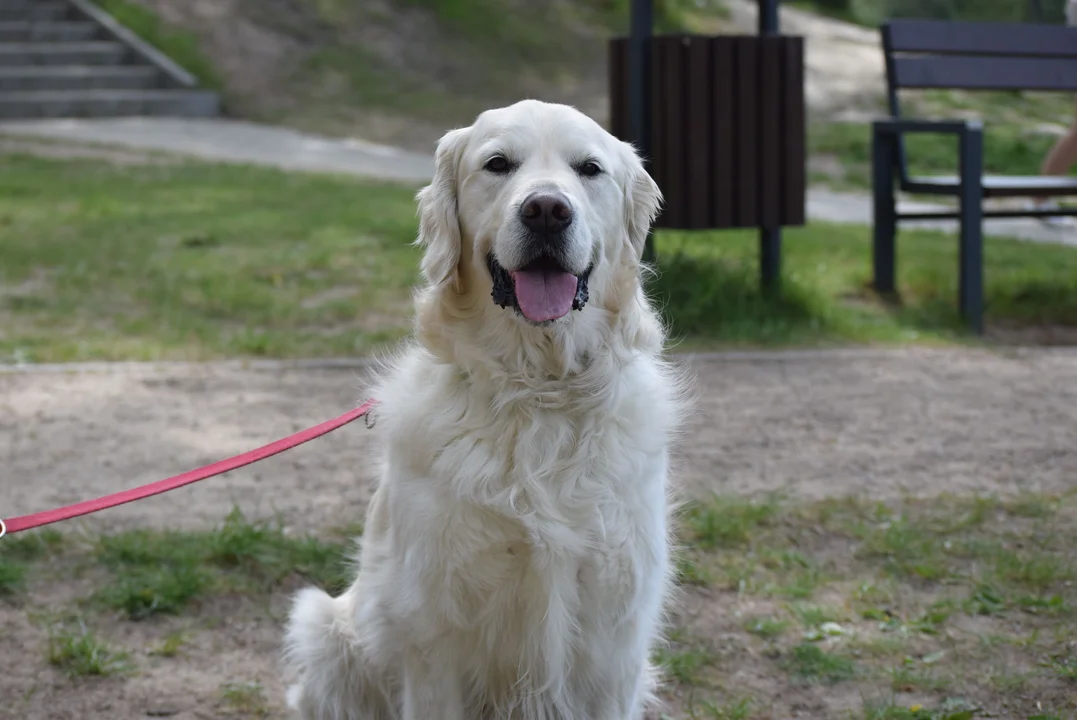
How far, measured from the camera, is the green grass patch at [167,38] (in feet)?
50.8

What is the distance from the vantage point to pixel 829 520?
4609mm

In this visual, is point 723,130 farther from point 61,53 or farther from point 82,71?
point 61,53

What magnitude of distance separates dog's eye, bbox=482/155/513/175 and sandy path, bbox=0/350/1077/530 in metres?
1.61

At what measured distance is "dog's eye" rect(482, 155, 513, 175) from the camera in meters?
2.98

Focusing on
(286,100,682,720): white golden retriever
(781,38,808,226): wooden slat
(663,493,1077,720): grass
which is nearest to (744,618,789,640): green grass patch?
(663,493,1077,720): grass

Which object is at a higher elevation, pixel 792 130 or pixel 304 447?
pixel 792 130

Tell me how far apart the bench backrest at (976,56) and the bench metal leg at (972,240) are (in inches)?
27.8

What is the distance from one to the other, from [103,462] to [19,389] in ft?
3.96

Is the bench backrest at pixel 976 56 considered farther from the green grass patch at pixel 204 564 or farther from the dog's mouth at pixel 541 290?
the dog's mouth at pixel 541 290

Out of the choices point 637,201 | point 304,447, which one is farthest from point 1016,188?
point 637,201

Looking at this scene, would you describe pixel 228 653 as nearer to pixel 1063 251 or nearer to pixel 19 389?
pixel 19 389

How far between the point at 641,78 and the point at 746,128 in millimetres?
706

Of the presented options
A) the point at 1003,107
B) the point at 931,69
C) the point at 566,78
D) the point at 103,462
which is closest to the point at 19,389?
the point at 103,462

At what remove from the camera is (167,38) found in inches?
625
